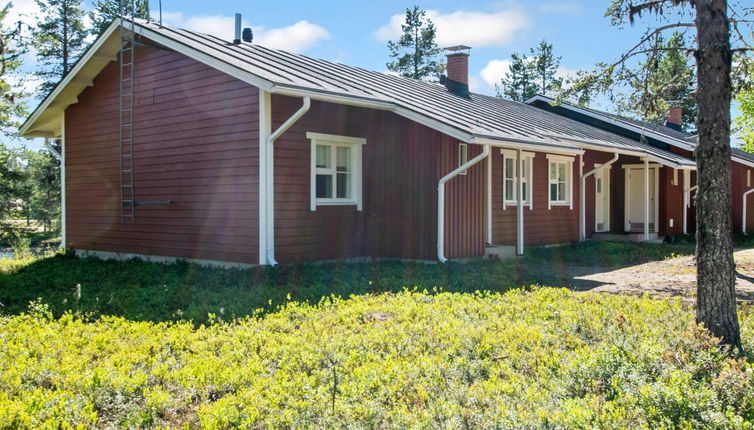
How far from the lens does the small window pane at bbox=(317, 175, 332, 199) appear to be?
12.6 metres

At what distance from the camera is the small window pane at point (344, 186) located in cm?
1311

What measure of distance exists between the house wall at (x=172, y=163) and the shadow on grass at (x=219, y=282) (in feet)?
2.13

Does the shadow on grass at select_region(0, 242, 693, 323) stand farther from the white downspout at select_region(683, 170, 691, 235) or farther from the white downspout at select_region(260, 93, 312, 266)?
the white downspout at select_region(683, 170, 691, 235)

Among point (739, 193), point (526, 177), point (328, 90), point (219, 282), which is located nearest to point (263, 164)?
point (328, 90)

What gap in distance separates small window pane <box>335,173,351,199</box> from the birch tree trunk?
25.7 feet

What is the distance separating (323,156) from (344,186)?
87 cm

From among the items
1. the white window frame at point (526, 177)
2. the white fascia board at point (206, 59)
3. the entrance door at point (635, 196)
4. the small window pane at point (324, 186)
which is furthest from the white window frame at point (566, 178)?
the white fascia board at point (206, 59)

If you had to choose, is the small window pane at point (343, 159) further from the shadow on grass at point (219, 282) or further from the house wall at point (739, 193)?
the house wall at point (739, 193)

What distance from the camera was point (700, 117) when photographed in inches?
246

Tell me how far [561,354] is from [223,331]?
11.5ft

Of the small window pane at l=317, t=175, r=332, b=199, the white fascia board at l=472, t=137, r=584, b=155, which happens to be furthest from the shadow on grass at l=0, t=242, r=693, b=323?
the white fascia board at l=472, t=137, r=584, b=155

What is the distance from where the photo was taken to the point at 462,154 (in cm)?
1334

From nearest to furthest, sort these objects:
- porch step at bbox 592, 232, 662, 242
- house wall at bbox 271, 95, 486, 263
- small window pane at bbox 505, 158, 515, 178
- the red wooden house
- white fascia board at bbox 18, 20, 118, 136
→ the red wooden house < house wall at bbox 271, 95, 486, 263 < white fascia board at bbox 18, 20, 118, 136 < small window pane at bbox 505, 158, 515, 178 < porch step at bbox 592, 232, 662, 242

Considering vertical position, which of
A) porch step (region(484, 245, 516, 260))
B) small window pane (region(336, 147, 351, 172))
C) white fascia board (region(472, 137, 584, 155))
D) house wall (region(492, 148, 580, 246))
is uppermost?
white fascia board (region(472, 137, 584, 155))
